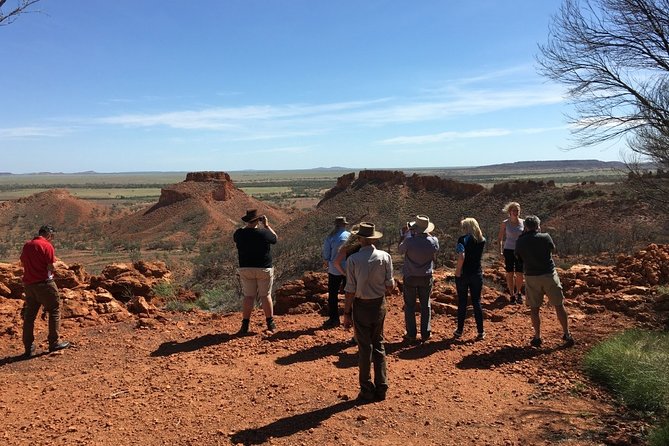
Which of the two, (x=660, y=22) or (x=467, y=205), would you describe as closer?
(x=660, y=22)

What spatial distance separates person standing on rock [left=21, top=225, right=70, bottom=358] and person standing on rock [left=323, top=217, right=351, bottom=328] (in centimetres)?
350

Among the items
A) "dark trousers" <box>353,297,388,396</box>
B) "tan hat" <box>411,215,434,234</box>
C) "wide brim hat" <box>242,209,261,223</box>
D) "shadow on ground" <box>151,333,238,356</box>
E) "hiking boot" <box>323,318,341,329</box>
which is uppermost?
"wide brim hat" <box>242,209,261,223</box>

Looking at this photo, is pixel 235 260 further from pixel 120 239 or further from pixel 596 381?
pixel 120 239

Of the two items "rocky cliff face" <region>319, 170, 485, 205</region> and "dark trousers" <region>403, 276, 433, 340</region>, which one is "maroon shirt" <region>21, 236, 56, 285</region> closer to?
"dark trousers" <region>403, 276, 433, 340</region>

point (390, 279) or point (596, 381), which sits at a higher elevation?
point (390, 279)

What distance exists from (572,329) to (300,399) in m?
4.31

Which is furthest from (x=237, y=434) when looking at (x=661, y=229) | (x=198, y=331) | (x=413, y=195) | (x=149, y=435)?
(x=413, y=195)

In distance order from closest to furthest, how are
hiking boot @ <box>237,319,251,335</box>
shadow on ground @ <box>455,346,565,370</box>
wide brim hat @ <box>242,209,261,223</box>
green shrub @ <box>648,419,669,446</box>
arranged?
1. green shrub @ <box>648,419,669,446</box>
2. shadow on ground @ <box>455,346,565,370</box>
3. wide brim hat @ <box>242,209,261,223</box>
4. hiking boot @ <box>237,319,251,335</box>

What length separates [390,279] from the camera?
477cm

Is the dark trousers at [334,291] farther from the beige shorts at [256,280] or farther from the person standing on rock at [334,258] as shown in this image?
the beige shorts at [256,280]

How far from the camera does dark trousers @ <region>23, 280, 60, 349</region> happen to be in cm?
601

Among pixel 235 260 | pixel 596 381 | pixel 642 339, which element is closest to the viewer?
pixel 596 381

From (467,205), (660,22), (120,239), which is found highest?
A: (660,22)

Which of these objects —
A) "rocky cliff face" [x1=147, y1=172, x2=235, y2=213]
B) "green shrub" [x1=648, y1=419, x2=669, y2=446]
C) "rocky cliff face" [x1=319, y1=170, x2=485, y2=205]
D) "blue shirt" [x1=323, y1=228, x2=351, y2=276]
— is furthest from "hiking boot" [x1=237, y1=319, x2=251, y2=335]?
"rocky cliff face" [x1=147, y1=172, x2=235, y2=213]
